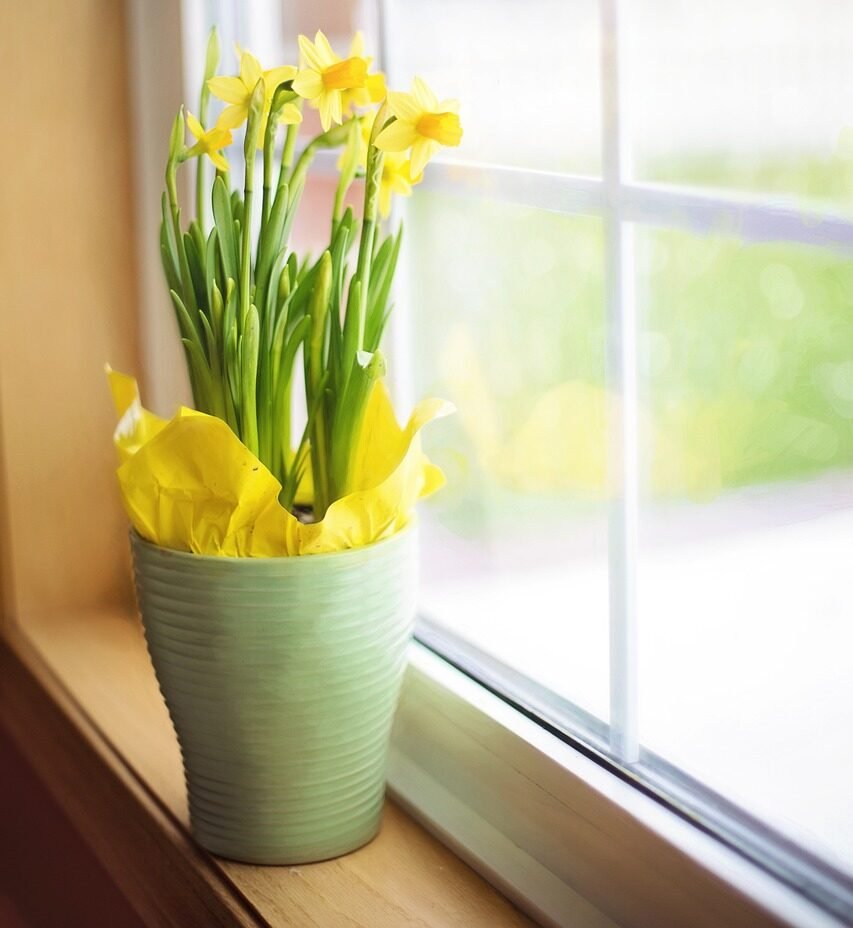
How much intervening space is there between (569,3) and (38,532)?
0.78m

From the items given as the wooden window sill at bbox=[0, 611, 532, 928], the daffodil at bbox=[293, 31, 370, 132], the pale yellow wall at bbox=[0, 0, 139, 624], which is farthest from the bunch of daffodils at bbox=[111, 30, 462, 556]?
the pale yellow wall at bbox=[0, 0, 139, 624]

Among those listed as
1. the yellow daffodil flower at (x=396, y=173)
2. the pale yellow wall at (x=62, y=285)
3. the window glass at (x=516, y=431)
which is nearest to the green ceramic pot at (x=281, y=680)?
the window glass at (x=516, y=431)

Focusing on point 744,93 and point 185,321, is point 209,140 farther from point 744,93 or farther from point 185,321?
point 744,93

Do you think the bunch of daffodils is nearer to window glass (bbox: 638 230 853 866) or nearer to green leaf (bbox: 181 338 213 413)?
green leaf (bbox: 181 338 213 413)

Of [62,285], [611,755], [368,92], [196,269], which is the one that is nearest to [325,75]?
[368,92]

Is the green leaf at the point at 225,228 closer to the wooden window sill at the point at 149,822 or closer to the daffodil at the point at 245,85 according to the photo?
the daffodil at the point at 245,85

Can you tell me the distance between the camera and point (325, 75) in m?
0.64

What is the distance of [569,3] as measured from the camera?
67cm

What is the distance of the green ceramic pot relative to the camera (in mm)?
654

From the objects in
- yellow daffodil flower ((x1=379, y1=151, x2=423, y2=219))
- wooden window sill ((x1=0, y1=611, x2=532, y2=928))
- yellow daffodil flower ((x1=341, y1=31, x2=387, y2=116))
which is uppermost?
yellow daffodil flower ((x1=341, y1=31, x2=387, y2=116))

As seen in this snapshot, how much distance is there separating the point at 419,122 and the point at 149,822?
1.65ft

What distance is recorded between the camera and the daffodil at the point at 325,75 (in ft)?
→ 2.09

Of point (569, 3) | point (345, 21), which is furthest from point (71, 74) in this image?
point (569, 3)

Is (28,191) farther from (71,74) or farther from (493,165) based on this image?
(493,165)
